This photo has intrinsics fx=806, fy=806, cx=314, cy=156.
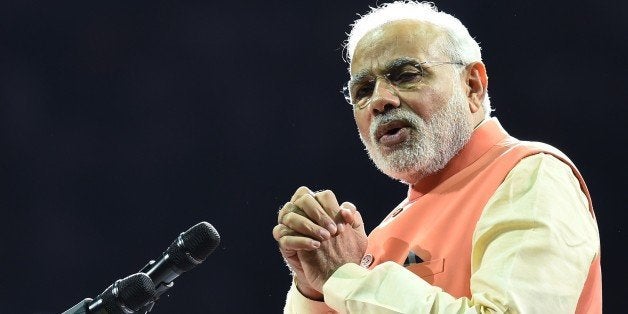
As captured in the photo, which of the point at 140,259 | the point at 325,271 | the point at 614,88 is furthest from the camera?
the point at 140,259

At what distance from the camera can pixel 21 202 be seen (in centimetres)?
362

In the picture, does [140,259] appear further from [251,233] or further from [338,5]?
[338,5]

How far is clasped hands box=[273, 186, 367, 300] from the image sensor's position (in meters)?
1.33

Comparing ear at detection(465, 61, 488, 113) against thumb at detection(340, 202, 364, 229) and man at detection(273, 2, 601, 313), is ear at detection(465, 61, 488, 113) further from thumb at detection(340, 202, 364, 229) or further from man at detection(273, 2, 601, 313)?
thumb at detection(340, 202, 364, 229)

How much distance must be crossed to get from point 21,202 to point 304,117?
133cm

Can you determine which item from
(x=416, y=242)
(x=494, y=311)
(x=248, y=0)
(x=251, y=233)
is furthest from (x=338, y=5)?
(x=494, y=311)

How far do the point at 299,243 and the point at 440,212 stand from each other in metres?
0.30

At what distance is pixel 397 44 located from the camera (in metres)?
1.67

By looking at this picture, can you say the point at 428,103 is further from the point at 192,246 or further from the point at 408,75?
the point at 192,246

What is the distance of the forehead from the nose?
0.04m

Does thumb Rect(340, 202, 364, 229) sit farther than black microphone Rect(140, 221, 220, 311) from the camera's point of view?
No

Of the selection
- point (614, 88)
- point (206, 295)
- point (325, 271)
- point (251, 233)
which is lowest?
point (206, 295)

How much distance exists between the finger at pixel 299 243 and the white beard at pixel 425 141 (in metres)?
0.36

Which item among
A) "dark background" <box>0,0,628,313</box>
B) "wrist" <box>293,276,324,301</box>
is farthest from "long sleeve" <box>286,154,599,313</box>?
"dark background" <box>0,0,628,313</box>
